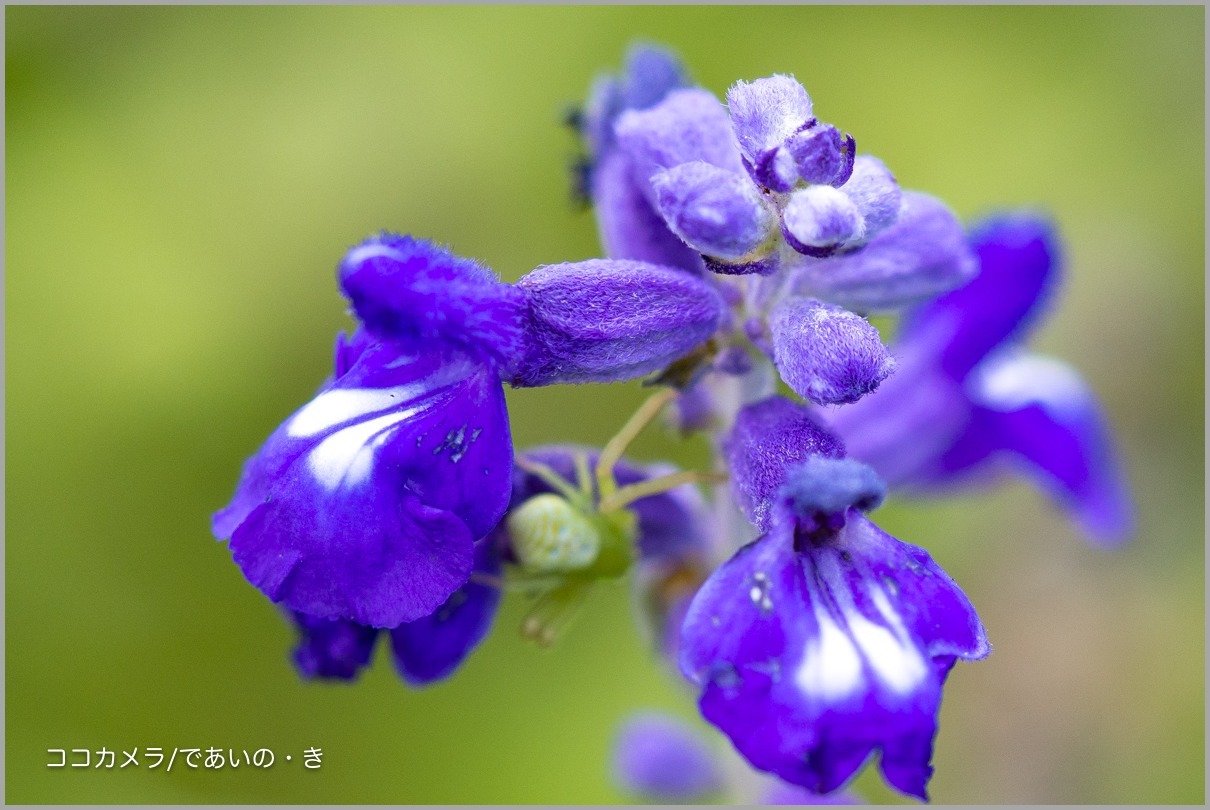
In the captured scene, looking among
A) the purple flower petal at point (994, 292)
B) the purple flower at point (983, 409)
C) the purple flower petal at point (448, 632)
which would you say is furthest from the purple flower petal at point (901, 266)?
the purple flower petal at point (448, 632)

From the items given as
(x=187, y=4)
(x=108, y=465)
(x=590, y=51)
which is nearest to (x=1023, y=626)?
(x=590, y=51)

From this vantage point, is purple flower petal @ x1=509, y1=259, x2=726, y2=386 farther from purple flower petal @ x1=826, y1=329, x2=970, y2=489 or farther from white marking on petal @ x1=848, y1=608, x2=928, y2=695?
purple flower petal @ x1=826, y1=329, x2=970, y2=489

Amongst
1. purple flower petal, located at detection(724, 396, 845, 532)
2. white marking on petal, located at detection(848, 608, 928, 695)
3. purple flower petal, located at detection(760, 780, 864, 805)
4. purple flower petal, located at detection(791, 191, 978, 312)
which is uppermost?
purple flower petal, located at detection(791, 191, 978, 312)

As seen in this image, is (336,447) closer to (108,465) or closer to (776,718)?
(776,718)

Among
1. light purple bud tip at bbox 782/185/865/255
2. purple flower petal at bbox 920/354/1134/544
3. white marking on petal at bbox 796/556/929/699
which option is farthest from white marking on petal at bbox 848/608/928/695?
purple flower petal at bbox 920/354/1134/544

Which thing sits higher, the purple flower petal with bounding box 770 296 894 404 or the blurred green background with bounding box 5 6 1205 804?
the purple flower petal with bounding box 770 296 894 404

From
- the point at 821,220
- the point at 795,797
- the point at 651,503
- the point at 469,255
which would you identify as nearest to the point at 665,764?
the point at 795,797

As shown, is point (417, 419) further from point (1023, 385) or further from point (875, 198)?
point (1023, 385)
